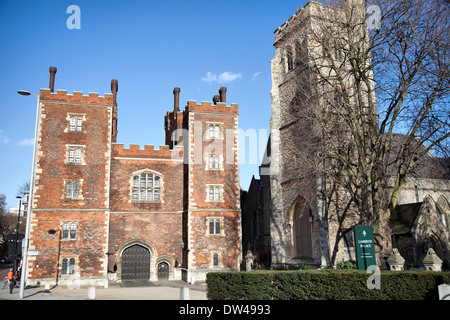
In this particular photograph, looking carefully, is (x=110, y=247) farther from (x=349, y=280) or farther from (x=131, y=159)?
(x=349, y=280)

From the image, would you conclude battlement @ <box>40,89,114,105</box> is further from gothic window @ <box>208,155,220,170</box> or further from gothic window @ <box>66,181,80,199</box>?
gothic window @ <box>208,155,220,170</box>

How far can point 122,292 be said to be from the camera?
73.9 ft

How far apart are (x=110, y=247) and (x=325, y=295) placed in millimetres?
19776

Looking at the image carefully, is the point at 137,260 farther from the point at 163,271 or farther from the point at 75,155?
the point at 75,155

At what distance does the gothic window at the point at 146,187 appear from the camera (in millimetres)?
31008

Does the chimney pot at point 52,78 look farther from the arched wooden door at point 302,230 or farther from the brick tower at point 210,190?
the arched wooden door at point 302,230

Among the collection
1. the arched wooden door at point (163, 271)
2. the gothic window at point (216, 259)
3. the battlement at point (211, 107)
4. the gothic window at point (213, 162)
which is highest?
the battlement at point (211, 107)

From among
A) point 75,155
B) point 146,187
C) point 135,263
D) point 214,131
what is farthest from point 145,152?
point 135,263

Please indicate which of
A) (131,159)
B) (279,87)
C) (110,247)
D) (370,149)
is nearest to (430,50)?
(370,149)

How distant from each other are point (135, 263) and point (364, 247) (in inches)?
742

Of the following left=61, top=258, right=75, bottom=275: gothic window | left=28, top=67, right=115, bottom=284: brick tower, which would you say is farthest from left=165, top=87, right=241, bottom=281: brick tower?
left=61, top=258, right=75, bottom=275: gothic window

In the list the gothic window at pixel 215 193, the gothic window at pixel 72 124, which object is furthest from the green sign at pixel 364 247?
the gothic window at pixel 72 124

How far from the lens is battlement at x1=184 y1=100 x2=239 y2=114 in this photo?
104ft

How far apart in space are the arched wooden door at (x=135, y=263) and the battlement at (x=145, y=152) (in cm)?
692
